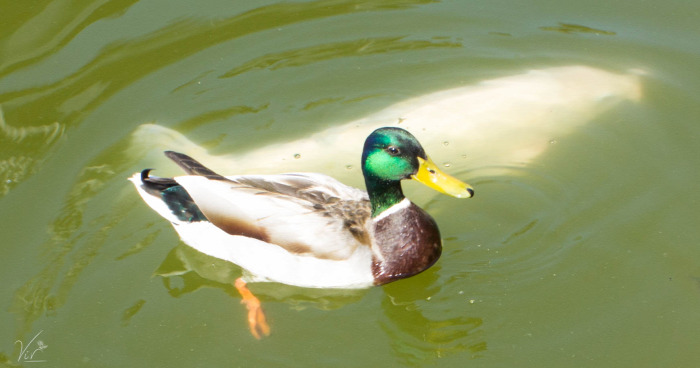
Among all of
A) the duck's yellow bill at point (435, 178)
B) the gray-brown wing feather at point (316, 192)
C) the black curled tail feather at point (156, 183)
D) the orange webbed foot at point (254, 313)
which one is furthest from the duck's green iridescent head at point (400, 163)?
the black curled tail feather at point (156, 183)

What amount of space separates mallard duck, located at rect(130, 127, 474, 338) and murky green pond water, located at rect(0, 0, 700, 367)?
0.15m

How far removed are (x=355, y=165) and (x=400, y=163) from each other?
1.14 meters

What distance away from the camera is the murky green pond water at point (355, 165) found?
459 centimetres

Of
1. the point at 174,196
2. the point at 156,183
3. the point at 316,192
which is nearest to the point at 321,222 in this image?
the point at 316,192

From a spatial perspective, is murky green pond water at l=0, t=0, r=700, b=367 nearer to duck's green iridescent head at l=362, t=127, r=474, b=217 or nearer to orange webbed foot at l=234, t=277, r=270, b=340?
orange webbed foot at l=234, t=277, r=270, b=340

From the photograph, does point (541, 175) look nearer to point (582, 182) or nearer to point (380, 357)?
point (582, 182)

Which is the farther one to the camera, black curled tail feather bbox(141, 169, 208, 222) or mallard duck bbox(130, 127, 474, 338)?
black curled tail feather bbox(141, 169, 208, 222)

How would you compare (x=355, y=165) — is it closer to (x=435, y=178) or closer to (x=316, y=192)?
(x=316, y=192)

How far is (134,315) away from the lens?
4801mm

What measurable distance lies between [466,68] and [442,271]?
2.16 metres

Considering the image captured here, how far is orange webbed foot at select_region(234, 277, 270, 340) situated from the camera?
4.68 m

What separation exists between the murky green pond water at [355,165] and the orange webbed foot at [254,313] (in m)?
0.05

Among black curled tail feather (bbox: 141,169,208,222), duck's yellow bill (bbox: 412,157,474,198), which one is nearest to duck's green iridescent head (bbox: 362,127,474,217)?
duck's yellow bill (bbox: 412,157,474,198)

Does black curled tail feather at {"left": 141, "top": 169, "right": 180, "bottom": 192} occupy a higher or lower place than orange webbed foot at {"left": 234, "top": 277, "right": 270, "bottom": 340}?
higher
